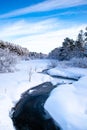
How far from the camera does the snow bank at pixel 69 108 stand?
11.4 metres

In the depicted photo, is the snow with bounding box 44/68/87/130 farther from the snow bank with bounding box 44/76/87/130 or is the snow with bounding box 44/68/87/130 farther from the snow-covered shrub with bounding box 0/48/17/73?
the snow-covered shrub with bounding box 0/48/17/73

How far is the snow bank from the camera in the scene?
37.3 feet

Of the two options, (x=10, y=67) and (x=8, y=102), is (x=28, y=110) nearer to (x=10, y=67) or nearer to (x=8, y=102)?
(x=8, y=102)

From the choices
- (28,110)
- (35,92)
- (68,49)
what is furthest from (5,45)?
(28,110)

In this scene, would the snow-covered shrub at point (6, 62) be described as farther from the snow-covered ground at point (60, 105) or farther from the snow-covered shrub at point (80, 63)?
the snow-covered shrub at point (80, 63)

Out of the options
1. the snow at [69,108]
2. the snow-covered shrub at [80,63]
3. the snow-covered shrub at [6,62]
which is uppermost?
the snow-covered shrub at [6,62]

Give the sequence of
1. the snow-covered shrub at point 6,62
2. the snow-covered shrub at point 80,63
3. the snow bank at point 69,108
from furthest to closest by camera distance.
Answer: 1. the snow-covered shrub at point 80,63
2. the snow-covered shrub at point 6,62
3. the snow bank at point 69,108

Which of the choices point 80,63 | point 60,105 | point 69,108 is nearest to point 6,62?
point 60,105

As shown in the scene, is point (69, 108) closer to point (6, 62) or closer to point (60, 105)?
point (60, 105)

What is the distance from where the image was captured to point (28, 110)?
14641 millimetres

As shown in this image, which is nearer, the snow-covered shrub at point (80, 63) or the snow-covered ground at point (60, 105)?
the snow-covered ground at point (60, 105)

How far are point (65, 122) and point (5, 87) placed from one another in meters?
7.73

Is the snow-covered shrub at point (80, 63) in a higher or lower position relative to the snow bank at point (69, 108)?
higher

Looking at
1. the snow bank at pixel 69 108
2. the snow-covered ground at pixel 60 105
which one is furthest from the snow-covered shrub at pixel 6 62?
the snow bank at pixel 69 108
